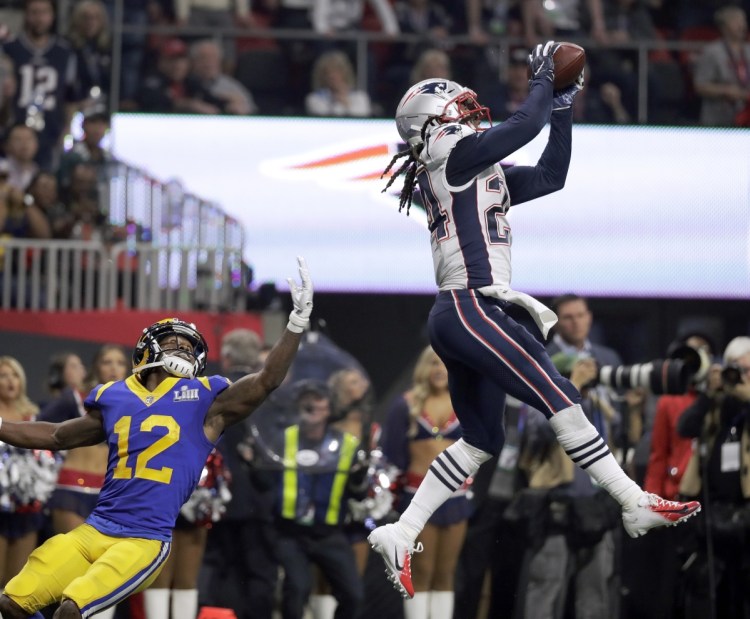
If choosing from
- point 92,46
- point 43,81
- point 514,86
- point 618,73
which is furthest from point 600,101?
point 43,81

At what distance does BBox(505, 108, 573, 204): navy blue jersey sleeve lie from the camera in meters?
6.46

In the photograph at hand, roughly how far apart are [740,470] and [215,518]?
2979 mm

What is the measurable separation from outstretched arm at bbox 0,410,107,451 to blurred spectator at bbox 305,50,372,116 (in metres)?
6.79

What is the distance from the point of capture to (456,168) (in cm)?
611

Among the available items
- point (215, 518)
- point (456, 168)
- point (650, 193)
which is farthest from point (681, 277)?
point (456, 168)

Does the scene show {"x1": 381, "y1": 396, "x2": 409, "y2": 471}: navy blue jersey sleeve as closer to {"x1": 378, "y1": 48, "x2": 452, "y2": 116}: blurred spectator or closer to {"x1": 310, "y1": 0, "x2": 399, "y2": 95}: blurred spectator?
{"x1": 378, "y1": 48, "x2": 452, "y2": 116}: blurred spectator

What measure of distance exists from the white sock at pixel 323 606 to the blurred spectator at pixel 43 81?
16.3 ft

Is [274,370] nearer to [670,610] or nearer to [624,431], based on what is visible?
[624,431]

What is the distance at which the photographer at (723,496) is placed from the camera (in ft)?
28.3

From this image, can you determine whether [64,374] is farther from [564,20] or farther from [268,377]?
[564,20]

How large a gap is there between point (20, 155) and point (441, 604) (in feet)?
17.6

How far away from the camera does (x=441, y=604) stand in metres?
8.70

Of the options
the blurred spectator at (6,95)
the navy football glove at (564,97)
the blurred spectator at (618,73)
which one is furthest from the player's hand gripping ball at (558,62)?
the blurred spectator at (6,95)

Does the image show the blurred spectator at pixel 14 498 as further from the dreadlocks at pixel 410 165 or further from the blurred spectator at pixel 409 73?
the blurred spectator at pixel 409 73
